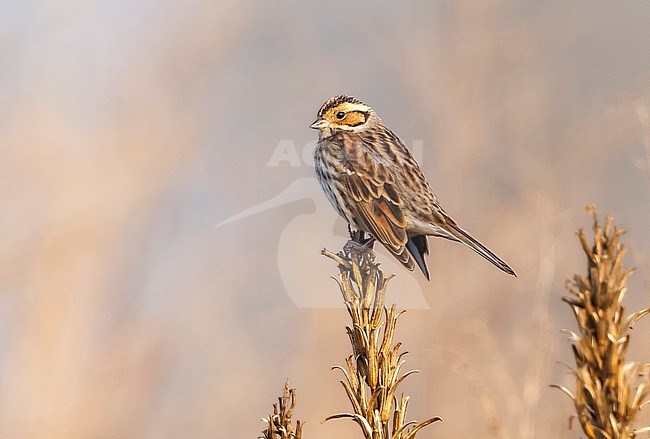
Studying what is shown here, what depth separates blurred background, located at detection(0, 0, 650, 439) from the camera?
417 cm

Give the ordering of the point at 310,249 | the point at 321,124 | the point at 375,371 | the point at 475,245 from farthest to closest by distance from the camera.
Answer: the point at 310,249 < the point at 321,124 < the point at 475,245 < the point at 375,371

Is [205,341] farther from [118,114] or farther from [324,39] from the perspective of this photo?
[324,39]

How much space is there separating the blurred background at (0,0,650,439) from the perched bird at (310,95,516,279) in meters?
0.27

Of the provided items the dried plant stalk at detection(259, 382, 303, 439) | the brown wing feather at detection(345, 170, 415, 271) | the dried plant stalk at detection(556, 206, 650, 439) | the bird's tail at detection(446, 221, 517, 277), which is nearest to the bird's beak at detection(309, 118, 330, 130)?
the brown wing feather at detection(345, 170, 415, 271)

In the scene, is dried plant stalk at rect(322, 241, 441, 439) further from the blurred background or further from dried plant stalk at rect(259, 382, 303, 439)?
the blurred background

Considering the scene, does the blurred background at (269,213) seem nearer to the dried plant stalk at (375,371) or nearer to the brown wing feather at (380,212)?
the brown wing feather at (380,212)

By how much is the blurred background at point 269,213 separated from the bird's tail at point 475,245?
226mm

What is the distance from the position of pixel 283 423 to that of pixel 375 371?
8.0 inches

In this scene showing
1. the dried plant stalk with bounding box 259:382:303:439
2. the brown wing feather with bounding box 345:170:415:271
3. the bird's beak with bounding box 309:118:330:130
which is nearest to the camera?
the dried plant stalk with bounding box 259:382:303:439

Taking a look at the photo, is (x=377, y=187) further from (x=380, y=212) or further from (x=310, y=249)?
(x=310, y=249)

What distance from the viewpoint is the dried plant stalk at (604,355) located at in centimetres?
115

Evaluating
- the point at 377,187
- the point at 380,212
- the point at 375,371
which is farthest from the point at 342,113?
the point at 375,371

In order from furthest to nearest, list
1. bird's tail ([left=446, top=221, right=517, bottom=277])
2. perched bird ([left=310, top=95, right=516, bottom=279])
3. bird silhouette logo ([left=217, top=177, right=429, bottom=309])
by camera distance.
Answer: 1. bird silhouette logo ([left=217, top=177, right=429, bottom=309])
2. perched bird ([left=310, top=95, right=516, bottom=279])
3. bird's tail ([left=446, top=221, right=517, bottom=277])

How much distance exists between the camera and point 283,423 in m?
1.34
